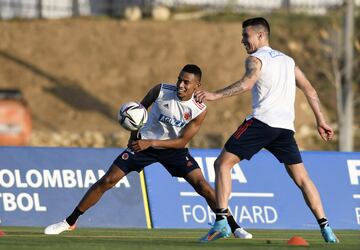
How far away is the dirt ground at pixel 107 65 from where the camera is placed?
121 feet

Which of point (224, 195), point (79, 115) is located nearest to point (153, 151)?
point (224, 195)

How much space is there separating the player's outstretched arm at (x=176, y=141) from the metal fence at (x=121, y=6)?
27.1 meters

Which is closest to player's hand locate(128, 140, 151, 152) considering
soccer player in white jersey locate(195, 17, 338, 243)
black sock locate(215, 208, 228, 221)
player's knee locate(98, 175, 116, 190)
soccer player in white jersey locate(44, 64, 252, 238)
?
soccer player in white jersey locate(44, 64, 252, 238)

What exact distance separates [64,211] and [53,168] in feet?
2.22

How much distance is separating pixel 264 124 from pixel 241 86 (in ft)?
1.97

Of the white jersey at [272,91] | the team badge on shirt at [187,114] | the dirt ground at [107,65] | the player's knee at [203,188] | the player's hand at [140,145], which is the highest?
the white jersey at [272,91]

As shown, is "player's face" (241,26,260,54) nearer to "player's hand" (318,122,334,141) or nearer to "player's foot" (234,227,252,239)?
"player's hand" (318,122,334,141)

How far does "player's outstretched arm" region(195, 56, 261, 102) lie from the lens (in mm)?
13938

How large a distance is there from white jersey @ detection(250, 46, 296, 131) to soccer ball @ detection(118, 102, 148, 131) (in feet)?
4.81

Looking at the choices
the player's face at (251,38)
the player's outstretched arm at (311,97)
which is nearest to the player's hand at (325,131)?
the player's outstretched arm at (311,97)

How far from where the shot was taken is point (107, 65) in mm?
39469

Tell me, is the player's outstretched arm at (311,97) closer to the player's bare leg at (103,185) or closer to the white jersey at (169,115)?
the white jersey at (169,115)

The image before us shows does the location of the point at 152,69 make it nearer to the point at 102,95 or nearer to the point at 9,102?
the point at 102,95

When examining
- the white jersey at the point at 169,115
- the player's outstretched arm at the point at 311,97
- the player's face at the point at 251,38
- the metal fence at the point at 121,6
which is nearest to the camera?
the player's face at the point at 251,38
